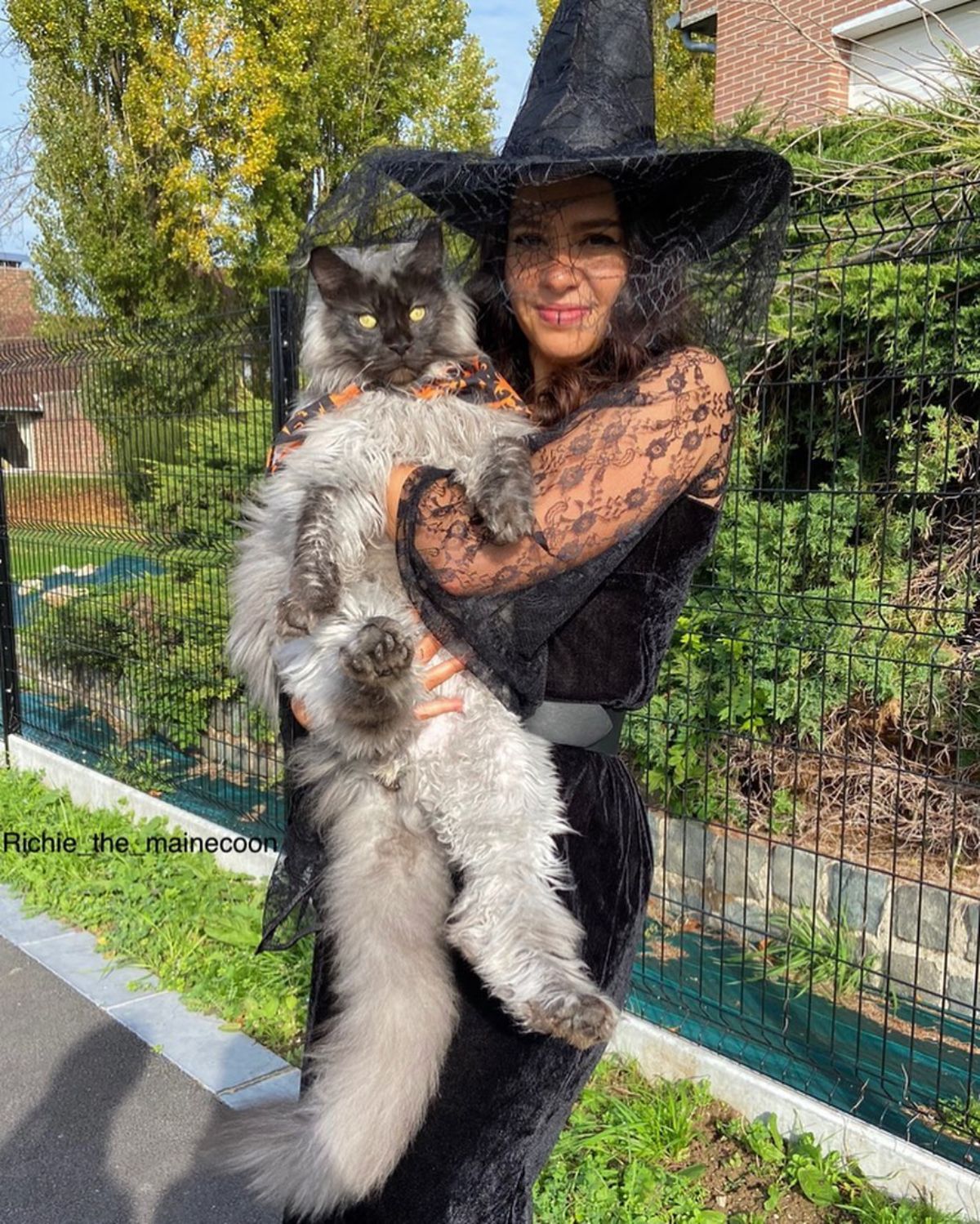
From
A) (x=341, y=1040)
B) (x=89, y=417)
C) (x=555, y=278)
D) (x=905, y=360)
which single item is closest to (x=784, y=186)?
(x=555, y=278)

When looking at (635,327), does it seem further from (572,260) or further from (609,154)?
(609,154)

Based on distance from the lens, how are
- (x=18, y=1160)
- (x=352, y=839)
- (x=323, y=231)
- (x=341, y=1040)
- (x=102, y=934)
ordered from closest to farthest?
(x=341, y=1040)
(x=352, y=839)
(x=323, y=231)
(x=18, y=1160)
(x=102, y=934)

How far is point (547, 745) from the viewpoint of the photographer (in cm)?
187

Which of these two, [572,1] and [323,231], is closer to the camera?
[572,1]

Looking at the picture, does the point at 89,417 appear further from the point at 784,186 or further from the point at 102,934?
the point at 784,186

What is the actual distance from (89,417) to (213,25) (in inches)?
544

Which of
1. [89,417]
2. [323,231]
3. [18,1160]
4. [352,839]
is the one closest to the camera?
[352,839]

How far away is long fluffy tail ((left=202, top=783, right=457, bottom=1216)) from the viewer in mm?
1645

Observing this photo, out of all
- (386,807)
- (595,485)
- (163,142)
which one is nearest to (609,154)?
(595,485)

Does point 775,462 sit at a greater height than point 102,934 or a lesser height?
greater

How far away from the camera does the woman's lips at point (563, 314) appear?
191cm

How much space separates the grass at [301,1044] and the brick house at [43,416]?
2.04 metres

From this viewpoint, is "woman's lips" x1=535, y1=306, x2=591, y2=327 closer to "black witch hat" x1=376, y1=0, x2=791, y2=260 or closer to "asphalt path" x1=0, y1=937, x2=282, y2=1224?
"black witch hat" x1=376, y1=0, x2=791, y2=260

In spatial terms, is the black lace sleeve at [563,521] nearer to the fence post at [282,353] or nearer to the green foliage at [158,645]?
→ the fence post at [282,353]
